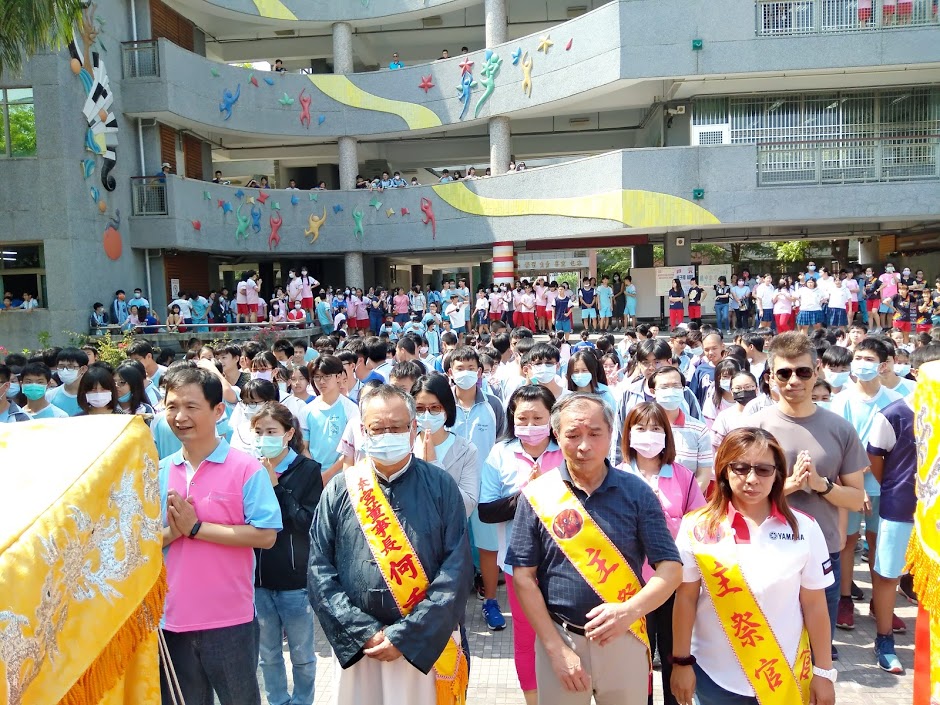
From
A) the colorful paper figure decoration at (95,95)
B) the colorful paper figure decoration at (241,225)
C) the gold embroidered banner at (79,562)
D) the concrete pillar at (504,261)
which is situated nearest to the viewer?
the gold embroidered banner at (79,562)

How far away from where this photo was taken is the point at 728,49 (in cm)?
1828

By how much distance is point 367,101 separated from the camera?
78.7 ft

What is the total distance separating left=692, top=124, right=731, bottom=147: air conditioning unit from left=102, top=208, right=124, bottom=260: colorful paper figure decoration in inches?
616

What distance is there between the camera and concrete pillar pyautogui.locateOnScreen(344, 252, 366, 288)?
24594mm

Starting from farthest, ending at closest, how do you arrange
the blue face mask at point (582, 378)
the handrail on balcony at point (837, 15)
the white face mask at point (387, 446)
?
1. the handrail on balcony at point (837, 15)
2. the blue face mask at point (582, 378)
3. the white face mask at point (387, 446)

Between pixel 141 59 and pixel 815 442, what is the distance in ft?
71.5

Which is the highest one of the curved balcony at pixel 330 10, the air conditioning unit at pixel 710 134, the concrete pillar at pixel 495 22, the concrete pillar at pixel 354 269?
the curved balcony at pixel 330 10

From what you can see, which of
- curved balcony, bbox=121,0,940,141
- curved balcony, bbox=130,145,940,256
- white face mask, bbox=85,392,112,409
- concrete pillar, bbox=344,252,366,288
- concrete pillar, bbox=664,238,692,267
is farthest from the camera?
concrete pillar, bbox=344,252,366,288

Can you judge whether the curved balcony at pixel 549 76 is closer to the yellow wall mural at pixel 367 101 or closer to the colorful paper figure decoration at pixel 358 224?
the yellow wall mural at pixel 367 101

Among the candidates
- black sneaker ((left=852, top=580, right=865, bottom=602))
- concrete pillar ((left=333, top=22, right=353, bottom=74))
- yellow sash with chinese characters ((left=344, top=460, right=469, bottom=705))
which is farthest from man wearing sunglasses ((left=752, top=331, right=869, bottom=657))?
concrete pillar ((left=333, top=22, right=353, bottom=74))

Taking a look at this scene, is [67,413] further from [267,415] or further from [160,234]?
[160,234]

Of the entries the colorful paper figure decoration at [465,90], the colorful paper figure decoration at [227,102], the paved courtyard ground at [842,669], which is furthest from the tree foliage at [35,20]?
the colorful paper figure decoration at [465,90]

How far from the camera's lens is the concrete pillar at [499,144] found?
22.5 m

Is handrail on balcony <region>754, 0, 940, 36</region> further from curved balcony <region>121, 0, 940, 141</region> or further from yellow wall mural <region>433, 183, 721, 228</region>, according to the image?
yellow wall mural <region>433, 183, 721, 228</region>
